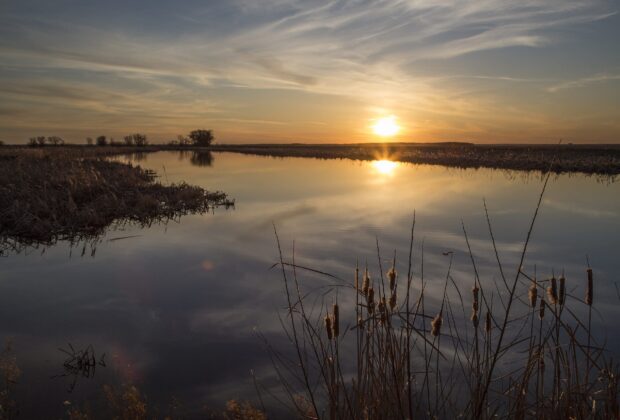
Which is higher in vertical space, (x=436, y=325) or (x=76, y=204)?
(x=436, y=325)

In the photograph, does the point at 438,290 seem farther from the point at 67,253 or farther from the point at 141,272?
the point at 67,253

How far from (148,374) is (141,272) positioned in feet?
14.3

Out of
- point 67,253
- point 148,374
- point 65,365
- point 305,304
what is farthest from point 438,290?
point 67,253

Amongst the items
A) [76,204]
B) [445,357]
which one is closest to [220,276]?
[445,357]

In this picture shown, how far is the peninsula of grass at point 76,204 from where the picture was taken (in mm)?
11586

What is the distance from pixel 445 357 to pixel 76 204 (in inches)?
551

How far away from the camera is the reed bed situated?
109 inches

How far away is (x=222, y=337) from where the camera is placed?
6.18 m

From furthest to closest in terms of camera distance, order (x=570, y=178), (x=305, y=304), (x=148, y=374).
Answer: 1. (x=570, y=178)
2. (x=305, y=304)
3. (x=148, y=374)

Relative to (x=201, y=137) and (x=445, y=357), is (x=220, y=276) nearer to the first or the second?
(x=445, y=357)

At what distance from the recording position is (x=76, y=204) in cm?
1444

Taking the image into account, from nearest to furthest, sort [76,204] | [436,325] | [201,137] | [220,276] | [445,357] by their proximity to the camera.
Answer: [436,325] < [445,357] < [220,276] < [76,204] < [201,137]

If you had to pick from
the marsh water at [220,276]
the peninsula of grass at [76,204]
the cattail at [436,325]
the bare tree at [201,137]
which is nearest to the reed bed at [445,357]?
the cattail at [436,325]

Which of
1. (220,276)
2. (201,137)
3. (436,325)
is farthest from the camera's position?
(201,137)
